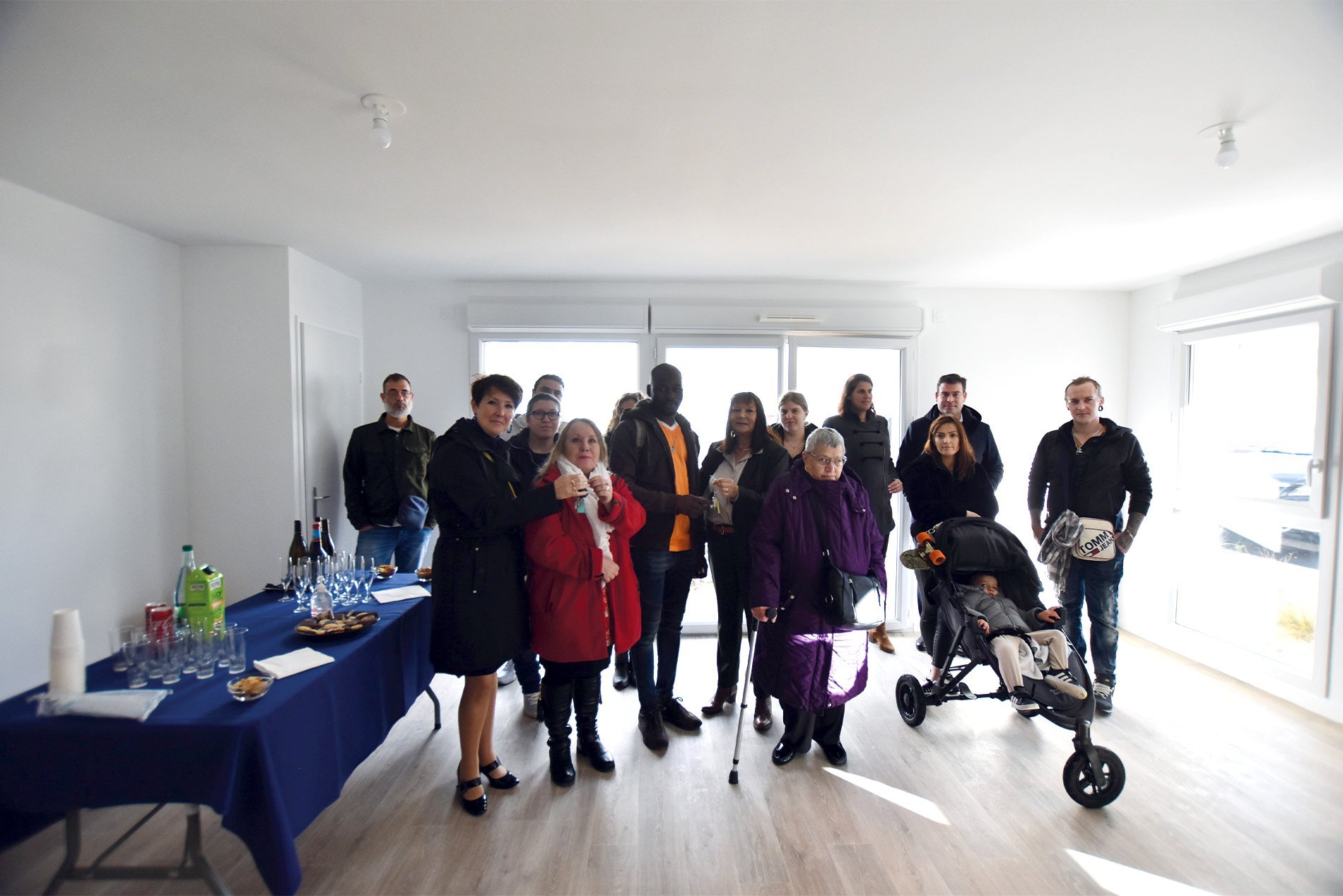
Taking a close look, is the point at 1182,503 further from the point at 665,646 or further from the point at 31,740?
the point at 31,740

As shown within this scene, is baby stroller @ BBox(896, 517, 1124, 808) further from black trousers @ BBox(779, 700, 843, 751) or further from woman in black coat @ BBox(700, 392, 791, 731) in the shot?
woman in black coat @ BBox(700, 392, 791, 731)

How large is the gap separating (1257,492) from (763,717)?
3.41 meters

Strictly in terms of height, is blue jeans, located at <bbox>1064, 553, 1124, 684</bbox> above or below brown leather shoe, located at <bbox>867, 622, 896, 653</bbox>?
above

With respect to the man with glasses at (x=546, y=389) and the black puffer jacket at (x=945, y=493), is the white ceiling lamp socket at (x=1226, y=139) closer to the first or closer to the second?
the black puffer jacket at (x=945, y=493)

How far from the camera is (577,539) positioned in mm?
2363

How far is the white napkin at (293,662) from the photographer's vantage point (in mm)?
1874

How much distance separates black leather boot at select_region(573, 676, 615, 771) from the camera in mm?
2588

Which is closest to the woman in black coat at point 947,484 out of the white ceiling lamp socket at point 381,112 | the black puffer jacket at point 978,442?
the black puffer jacket at point 978,442

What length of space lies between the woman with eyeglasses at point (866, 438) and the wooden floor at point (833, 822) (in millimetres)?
1338

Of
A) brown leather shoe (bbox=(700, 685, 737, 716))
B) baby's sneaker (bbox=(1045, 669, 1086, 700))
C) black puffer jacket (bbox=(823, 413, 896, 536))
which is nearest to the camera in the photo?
baby's sneaker (bbox=(1045, 669, 1086, 700))

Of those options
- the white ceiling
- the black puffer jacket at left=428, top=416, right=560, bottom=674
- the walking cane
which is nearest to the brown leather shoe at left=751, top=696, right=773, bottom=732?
A: the walking cane

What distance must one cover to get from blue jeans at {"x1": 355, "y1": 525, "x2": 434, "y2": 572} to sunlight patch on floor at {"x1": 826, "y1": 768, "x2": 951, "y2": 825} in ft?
9.36

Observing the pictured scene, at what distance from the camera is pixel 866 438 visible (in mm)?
3881

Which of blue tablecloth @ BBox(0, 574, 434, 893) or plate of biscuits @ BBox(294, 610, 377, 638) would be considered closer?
blue tablecloth @ BBox(0, 574, 434, 893)
